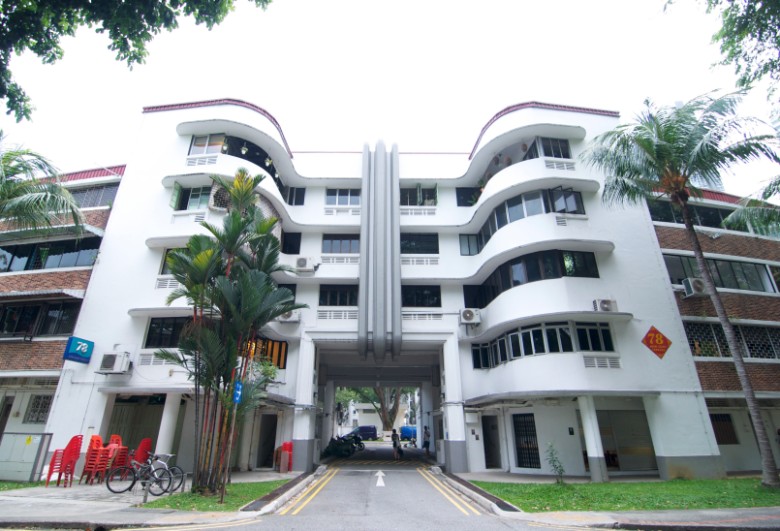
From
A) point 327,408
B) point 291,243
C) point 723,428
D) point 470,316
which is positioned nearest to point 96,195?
point 291,243

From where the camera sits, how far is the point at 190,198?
19172mm

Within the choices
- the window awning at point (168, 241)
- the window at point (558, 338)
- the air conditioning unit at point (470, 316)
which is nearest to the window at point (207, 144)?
the window awning at point (168, 241)

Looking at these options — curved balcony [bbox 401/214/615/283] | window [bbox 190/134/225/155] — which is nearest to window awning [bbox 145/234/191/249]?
window [bbox 190/134/225/155]

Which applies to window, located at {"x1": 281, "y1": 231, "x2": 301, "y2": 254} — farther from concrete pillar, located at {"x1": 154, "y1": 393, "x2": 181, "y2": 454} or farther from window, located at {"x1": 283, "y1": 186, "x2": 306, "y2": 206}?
concrete pillar, located at {"x1": 154, "y1": 393, "x2": 181, "y2": 454}

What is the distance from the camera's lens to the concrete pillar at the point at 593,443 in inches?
575

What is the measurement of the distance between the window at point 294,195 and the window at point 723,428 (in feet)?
78.4

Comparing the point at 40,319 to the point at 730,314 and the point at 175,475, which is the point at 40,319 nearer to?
the point at 175,475

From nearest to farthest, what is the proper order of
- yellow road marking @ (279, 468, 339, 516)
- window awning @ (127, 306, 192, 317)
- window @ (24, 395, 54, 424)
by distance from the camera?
yellow road marking @ (279, 468, 339, 516)
window awning @ (127, 306, 192, 317)
window @ (24, 395, 54, 424)

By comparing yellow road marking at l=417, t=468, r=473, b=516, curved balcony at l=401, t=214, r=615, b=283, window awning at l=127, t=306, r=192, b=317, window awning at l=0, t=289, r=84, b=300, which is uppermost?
curved balcony at l=401, t=214, r=615, b=283

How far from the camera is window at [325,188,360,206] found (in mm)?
23422

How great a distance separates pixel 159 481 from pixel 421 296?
559 inches

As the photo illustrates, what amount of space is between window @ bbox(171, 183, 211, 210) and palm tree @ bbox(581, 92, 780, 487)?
58.0 ft

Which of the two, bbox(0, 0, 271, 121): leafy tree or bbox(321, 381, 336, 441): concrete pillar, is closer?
bbox(0, 0, 271, 121): leafy tree

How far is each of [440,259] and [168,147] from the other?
15.6 m
